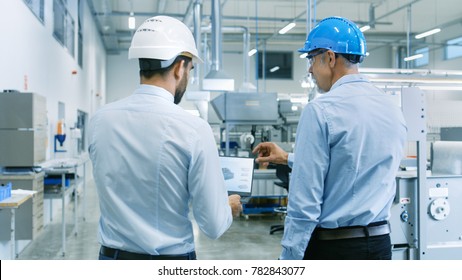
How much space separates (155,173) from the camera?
109cm

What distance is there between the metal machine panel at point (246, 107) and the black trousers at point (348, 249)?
3.22 metres

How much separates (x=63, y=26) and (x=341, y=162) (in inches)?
243

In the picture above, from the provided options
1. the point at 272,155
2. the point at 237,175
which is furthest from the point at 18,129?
the point at 272,155

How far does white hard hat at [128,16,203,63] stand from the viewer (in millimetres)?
1151

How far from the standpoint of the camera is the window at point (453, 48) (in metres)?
10.4

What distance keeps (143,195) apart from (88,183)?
8454 mm

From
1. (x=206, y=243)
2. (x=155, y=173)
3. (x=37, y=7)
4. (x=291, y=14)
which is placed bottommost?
(x=206, y=243)

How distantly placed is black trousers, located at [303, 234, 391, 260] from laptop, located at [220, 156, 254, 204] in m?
0.65

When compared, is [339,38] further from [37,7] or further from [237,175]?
[37,7]

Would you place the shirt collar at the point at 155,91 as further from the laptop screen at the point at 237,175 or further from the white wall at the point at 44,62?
the white wall at the point at 44,62

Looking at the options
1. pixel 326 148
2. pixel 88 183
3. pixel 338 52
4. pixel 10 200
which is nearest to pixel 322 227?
pixel 326 148

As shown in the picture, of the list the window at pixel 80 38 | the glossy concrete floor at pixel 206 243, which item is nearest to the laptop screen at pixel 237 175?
the glossy concrete floor at pixel 206 243

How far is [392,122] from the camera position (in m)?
1.25
